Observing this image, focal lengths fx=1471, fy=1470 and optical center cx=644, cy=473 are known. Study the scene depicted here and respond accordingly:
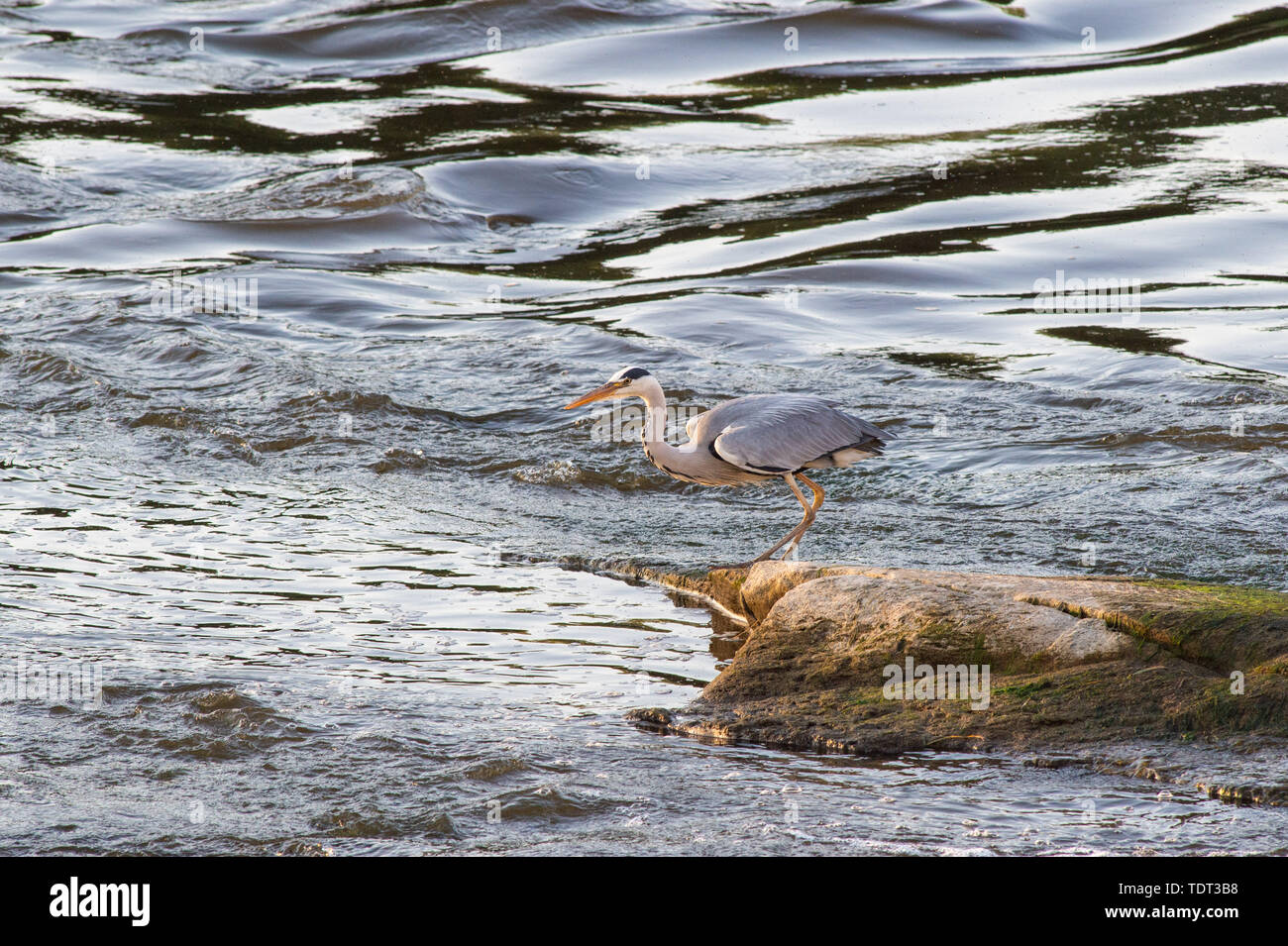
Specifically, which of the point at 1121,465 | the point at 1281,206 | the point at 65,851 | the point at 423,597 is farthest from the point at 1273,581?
the point at 1281,206

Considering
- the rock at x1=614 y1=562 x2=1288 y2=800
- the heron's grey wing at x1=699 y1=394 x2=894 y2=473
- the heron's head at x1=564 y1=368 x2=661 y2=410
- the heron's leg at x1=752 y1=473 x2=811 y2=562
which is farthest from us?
the heron's leg at x1=752 y1=473 x2=811 y2=562

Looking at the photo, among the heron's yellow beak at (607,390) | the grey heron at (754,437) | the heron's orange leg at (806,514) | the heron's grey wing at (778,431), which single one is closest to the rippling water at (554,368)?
the heron's orange leg at (806,514)

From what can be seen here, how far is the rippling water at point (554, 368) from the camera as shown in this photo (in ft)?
16.8

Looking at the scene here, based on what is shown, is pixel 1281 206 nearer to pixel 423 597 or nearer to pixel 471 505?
pixel 471 505

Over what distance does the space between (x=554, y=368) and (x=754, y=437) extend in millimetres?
3851

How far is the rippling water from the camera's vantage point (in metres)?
5.11

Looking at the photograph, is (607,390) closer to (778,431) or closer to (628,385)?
(628,385)

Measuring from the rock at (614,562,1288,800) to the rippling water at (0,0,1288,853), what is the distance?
241 mm

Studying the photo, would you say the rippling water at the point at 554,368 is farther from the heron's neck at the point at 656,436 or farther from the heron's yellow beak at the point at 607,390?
the heron's yellow beak at the point at 607,390

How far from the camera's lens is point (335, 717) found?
221 inches

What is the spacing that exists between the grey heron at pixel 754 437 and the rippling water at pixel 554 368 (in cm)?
55

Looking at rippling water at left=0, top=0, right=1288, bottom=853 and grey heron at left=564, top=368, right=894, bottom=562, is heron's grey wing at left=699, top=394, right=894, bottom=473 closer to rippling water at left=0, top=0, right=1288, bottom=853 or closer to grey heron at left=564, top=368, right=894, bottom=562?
grey heron at left=564, top=368, right=894, bottom=562

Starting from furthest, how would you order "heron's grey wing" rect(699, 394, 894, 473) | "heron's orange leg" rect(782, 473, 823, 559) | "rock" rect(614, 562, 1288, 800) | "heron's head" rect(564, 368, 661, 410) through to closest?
"heron's orange leg" rect(782, 473, 823, 559)
"heron's head" rect(564, 368, 661, 410)
"heron's grey wing" rect(699, 394, 894, 473)
"rock" rect(614, 562, 1288, 800)

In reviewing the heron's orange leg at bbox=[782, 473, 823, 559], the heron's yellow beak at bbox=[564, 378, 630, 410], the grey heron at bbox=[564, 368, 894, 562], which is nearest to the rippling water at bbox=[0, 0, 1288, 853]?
the heron's orange leg at bbox=[782, 473, 823, 559]
